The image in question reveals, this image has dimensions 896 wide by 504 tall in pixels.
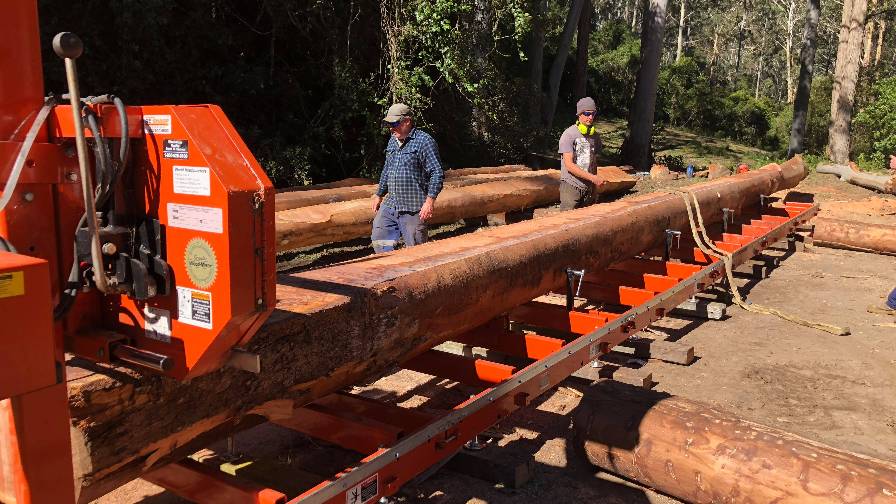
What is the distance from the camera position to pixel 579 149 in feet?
24.0

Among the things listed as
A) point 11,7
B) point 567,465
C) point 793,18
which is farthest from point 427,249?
point 793,18

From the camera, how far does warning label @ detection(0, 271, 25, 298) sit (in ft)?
5.23

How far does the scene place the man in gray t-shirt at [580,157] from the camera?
23.6ft

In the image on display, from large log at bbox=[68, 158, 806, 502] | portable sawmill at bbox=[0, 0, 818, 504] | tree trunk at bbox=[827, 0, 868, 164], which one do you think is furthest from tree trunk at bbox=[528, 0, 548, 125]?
portable sawmill at bbox=[0, 0, 818, 504]

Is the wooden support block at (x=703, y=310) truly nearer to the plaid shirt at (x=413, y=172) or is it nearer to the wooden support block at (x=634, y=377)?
the wooden support block at (x=634, y=377)

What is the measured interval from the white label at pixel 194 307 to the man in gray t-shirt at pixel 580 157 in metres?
5.53

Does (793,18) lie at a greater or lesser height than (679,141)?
greater

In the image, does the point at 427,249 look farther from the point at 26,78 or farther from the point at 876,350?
the point at 876,350

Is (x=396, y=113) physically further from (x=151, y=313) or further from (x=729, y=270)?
(x=151, y=313)

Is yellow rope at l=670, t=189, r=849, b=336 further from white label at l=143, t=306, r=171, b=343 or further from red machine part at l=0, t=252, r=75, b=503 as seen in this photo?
red machine part at l=0, t=252, r=75, b=503

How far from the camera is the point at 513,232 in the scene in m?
4.91

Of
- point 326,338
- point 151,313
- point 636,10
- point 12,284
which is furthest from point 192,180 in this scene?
point 636,10

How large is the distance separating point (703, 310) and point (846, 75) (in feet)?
50.0

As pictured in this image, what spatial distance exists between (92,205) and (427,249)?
244 cm
